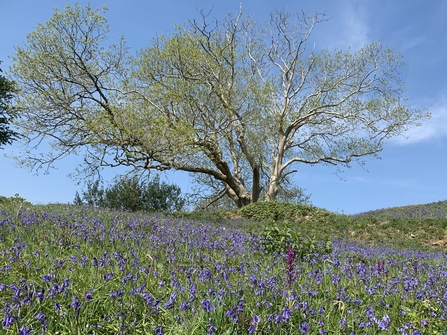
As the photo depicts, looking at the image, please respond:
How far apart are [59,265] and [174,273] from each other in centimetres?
116

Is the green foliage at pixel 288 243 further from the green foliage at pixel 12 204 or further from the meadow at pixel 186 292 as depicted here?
the green foliage at pixel 12 204

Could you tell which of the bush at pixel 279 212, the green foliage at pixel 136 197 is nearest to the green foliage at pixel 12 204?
the green foliage at pixel 136 197

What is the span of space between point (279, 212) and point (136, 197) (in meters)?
7.19

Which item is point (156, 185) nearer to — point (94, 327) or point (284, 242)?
point (284, 242)

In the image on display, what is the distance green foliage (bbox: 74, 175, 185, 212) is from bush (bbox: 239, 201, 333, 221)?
4278 mm

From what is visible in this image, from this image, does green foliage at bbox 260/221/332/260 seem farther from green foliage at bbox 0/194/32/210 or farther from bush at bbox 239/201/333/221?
bush at bbox 239/201/333/221

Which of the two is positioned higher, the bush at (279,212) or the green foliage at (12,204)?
the bush at (279,212)

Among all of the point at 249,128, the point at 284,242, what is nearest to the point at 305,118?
the point at 249,128

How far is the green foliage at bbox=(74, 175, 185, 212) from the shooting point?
63.9 feet

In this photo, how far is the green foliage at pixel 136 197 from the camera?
19.5 m

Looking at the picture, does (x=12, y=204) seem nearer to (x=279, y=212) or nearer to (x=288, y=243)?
(x=288, y=243)

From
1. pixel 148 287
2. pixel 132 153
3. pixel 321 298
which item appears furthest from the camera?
pixel 132 153

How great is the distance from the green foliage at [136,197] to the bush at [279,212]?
14.0 ft

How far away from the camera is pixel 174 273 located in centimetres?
405
